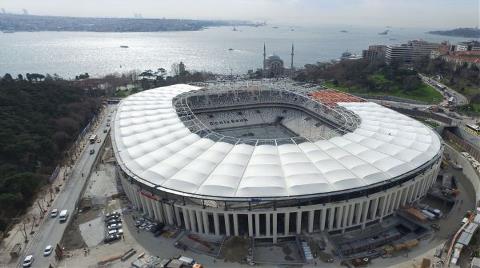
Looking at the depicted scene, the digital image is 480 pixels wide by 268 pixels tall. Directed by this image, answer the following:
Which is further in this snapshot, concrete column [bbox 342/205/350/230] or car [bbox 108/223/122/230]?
car [bbox 108/223/122/230]

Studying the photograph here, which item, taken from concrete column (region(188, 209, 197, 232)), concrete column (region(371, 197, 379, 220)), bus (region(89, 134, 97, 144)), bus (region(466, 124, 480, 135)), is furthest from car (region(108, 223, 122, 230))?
bus (region(466, 124, 480, 135))

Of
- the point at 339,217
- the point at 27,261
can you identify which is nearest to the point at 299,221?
the point at 339,217

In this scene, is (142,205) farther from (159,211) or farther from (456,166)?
(456,166)

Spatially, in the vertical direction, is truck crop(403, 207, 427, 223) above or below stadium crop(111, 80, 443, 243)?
below

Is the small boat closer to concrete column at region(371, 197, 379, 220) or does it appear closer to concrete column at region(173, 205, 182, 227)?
concrete column at region(371, 197, 379, 220)

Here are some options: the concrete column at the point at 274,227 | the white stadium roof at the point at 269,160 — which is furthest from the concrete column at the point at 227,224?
the concrete column at the point at 274,227

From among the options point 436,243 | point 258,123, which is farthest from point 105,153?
point 436,243

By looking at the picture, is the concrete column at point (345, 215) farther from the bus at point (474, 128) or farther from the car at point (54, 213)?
the bus at point (474, 128)
